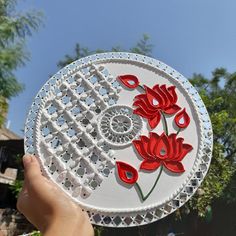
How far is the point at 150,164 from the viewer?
74.0 inches

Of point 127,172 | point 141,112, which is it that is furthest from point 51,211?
point 141,112

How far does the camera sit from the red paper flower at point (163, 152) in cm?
187

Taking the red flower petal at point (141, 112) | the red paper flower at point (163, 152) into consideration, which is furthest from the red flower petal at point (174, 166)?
the red flower petal at point (141, 112)

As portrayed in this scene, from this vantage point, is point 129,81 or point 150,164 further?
point 129,81

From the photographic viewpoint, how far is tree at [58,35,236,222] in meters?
6.72

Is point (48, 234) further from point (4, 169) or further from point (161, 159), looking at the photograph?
point (4, 169)

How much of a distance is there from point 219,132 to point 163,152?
580 cm

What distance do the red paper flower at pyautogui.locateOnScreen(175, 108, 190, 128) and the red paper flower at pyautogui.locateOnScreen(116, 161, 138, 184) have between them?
35cm

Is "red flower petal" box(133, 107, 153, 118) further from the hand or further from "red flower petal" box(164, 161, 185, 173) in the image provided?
the hand

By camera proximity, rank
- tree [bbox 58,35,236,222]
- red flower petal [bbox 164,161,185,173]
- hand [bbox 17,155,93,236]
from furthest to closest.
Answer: tree [bbox 58,35,236,222] < red flower petal [bbox 164,161,185,173] < hand [bbox 17,155,93,236]

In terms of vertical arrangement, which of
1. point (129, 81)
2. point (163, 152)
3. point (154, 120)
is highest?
point (129, 81)

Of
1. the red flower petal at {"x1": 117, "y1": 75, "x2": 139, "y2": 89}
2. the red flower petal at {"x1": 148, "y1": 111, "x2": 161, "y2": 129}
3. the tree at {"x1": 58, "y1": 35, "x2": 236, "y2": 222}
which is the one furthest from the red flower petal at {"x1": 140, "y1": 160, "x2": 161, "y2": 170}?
the tree at {"x1": 58, "y1": 35, "x2": 236, "y2": 222}

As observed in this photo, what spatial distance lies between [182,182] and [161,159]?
160 mm

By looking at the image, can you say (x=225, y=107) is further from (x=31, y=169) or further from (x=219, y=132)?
(x=31, y=169)
